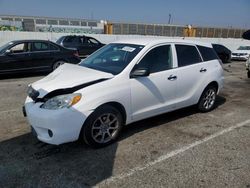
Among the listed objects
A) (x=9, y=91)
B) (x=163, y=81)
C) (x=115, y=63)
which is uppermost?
(x=115, y=63)

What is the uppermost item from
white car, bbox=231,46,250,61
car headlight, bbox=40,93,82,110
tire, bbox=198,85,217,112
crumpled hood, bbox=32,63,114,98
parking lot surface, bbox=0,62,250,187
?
crumpled hood, bbox=32,63,114,98

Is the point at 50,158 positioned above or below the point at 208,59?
below

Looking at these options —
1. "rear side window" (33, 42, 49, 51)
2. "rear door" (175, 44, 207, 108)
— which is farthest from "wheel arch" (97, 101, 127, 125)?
"rear side window" (33, 42, 49, 51)

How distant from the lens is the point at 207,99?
6086 mm

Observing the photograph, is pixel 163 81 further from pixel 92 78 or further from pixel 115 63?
pixel 92 78

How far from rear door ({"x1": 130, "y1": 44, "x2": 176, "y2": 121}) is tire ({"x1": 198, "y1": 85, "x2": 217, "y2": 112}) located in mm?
1079

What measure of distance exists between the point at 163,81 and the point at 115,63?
0.89 m

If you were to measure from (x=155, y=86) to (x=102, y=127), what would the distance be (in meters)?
1.20

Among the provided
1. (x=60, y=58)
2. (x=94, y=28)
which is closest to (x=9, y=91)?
(x=60, y=58)

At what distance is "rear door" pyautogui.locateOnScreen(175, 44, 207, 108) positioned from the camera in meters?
5.25

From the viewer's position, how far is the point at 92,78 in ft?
13.7

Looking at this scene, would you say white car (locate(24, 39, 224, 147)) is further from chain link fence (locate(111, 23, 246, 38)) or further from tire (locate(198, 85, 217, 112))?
chain link fence (locate(111, 23, 246, 38))

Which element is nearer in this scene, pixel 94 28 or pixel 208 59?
pixel 208 59

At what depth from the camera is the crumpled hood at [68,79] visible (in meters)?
3.99
